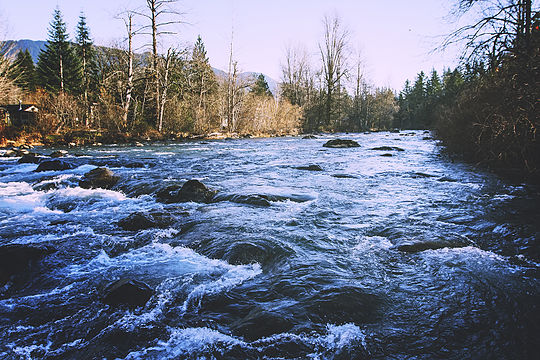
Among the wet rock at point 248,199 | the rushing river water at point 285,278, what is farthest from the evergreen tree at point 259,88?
the rushing river water at point 285,278

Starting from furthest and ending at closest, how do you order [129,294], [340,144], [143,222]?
[340,144] < [143,222] < [129,294]

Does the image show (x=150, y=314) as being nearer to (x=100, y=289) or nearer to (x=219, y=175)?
(x=100, y=289)

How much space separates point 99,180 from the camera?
323 inches

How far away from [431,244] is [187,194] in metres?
4.83

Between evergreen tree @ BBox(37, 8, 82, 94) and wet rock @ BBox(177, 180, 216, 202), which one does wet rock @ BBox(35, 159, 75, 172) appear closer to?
wet rock @ BBox(177, 180, 216, 202)

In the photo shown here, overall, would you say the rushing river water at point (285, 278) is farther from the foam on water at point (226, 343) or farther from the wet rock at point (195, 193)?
the wet rock at point (195, 193)

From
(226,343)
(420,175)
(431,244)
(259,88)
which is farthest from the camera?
(259,88)

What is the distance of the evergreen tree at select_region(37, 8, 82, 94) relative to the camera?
37.1m

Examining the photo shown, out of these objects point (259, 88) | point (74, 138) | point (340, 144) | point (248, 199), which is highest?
point (259, 88)

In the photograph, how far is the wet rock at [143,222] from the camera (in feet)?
16.2

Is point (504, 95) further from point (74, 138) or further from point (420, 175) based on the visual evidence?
point (74, 138)

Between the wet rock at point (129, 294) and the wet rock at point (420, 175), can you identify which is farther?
the wet rock at point (420, 175)

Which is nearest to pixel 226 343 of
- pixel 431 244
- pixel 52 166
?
pixel 431 244

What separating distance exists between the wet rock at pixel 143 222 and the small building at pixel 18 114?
2086 cm
